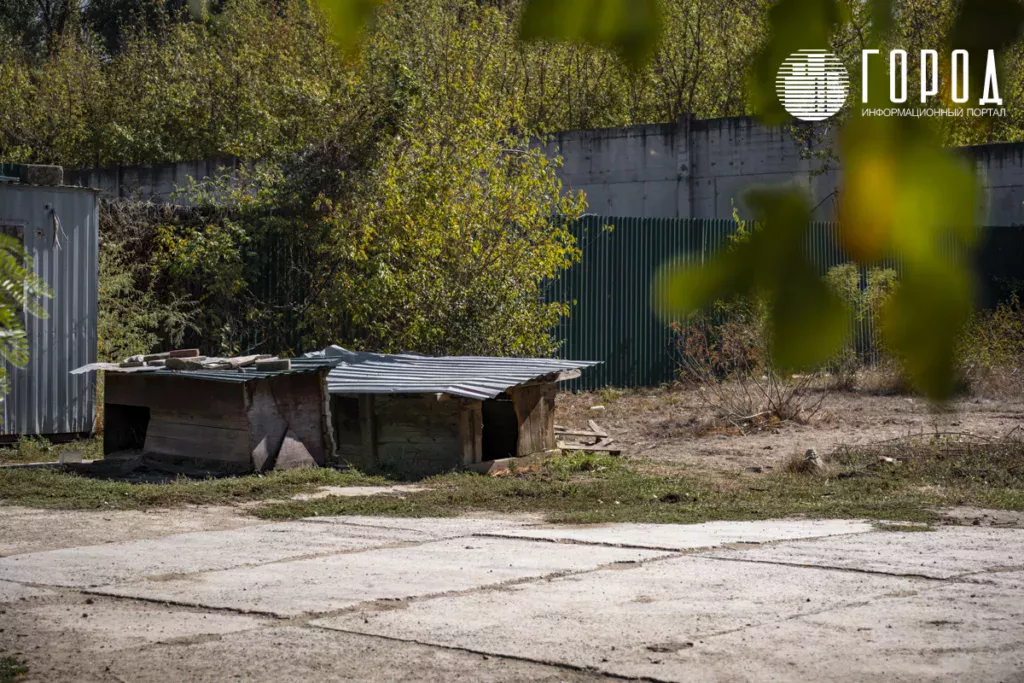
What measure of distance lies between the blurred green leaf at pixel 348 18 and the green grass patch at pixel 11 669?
10.6 ft

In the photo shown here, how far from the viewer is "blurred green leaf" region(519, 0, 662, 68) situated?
1.40 meters

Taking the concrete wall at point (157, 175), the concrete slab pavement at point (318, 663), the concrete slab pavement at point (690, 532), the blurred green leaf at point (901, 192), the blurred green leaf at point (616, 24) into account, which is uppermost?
the concrete wall at point (157, 175)

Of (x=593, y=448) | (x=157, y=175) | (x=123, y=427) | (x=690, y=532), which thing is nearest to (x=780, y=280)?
(x=690, y=532)

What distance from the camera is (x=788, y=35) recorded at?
1.21 m

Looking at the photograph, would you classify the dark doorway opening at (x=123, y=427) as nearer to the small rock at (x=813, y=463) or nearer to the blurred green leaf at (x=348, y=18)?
the small rock at (x=813, y=463)

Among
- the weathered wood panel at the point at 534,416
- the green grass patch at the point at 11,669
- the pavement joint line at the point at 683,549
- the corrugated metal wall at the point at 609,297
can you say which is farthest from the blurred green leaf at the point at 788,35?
the corrugated metal wall at the point at 609,297

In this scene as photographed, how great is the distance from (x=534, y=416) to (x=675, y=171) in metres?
6.07

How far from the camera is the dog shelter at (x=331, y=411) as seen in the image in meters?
9.05

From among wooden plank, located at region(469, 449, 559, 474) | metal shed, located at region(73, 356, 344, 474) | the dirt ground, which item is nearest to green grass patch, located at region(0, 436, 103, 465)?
metal shed, located at region(73, 356, 344, 474)

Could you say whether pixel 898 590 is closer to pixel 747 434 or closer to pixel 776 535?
pixel 776 535

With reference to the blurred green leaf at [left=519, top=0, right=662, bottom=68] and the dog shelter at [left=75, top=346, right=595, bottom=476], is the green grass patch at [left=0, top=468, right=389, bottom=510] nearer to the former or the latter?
the dog shelter at [left=75, top=346, right=595, bottom=476]

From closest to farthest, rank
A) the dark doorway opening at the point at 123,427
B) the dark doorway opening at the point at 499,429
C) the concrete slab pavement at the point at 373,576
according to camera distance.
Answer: the concrete slab pavement at the point at 373,576, the dark doorway opening at the point at 123,427, the dark doorway opening at the point at 499,429

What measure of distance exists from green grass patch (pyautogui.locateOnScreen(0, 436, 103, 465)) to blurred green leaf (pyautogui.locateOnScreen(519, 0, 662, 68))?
31.1ft

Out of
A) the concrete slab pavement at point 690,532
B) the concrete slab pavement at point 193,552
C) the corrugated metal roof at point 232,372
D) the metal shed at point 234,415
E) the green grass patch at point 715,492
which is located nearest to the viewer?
the concrete slab pavement at point 193,552
